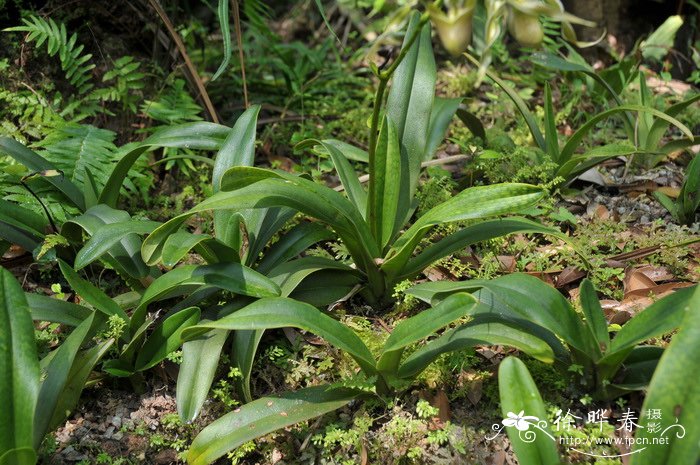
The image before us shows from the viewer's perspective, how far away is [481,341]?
1769 mm

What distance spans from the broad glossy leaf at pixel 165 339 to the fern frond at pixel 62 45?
133 centimetres

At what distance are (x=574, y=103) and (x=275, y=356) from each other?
198cm

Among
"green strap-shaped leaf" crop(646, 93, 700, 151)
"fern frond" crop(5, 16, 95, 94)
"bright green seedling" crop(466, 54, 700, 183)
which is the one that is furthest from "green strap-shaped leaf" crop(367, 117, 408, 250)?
"fern frond" crop(5, 16, 95, 94)

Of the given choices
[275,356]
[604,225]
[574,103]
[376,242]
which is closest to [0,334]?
[275,356]

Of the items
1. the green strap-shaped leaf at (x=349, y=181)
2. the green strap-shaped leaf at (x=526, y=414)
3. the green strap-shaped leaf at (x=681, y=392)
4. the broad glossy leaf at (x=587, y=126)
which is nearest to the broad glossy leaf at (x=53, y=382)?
the green strap-shaped leaf at (x=349, y=181)

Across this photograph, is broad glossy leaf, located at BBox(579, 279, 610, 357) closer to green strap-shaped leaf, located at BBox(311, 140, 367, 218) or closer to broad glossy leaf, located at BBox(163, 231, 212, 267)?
green strap-shaped leaf, located at BBox(311, 140, 367, 218)

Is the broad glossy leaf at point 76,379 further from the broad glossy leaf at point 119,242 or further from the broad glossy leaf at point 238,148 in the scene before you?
the broad glossy leaf at point 238,148

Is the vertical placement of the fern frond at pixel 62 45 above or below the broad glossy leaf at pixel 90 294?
above

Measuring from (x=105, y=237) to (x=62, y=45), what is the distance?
1199 mm

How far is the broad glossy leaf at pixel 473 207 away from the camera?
1.89 metres

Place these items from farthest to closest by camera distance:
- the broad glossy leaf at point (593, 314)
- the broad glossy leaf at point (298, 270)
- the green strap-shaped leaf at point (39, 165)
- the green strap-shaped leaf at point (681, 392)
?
the green strap-shaped leaf at point (39, 165) → the broad glossy leaf at point (298, 270) → the broad glossy leaf at point (593, 314) → the green strap-shaped leaf at point (681, 392)

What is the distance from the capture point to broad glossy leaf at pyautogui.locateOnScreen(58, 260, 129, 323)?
6.58 feet

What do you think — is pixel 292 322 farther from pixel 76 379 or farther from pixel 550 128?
pixel 550 128

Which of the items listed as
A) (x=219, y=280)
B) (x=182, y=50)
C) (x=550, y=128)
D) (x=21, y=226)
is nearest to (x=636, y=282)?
(x=550, y=128)
